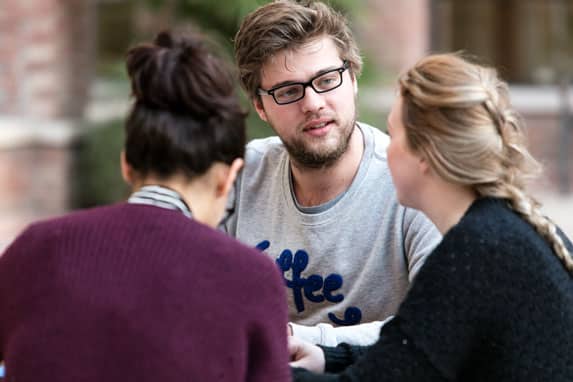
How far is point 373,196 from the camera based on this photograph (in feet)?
7.75

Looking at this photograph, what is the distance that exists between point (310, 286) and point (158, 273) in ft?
2.69

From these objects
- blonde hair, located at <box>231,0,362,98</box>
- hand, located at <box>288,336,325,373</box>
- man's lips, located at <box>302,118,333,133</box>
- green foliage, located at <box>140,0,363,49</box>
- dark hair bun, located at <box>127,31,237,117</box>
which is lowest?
green foliage, located at <box>140,0,363,49</box>

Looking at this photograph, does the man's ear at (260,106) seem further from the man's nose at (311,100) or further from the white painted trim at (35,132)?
the white painted trim at (35,132)

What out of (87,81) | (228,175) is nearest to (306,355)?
(228,175)

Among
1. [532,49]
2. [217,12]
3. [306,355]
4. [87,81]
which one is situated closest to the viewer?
[306,355]

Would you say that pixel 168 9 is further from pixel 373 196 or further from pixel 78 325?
pixel 78 325

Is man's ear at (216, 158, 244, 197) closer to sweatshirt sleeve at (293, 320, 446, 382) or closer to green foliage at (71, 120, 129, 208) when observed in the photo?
sweatshirt sleeve at (293, 320, 446, 382)

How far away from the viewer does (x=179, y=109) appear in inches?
64.6

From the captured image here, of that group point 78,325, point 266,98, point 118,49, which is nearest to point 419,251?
point 266,98

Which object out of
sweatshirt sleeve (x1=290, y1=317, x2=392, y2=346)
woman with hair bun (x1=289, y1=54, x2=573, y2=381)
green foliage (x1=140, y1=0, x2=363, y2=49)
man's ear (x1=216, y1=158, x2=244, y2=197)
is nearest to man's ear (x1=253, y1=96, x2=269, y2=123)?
sweatshirt sleeve (x1=290, y1=317, x2=392, y2=346)

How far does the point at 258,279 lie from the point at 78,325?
1.00 ft

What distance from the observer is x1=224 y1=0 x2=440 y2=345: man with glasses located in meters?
2.29

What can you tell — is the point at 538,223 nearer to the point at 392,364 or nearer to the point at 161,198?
the point at 392,364

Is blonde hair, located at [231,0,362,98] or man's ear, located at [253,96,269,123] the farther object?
man's ear, located at [253,96,269,123]
